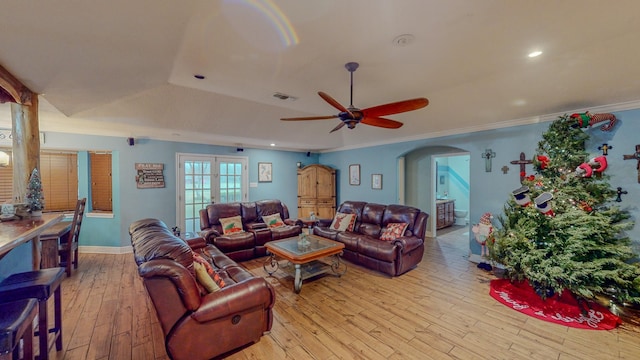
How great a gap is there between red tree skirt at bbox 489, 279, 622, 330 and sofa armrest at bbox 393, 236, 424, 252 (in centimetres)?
110

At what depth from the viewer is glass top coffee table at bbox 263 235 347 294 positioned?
3268 millimetres

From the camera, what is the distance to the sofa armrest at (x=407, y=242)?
12.2 ft

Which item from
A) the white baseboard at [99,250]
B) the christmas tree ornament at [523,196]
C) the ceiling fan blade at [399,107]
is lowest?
the white baseboard at [99,250]

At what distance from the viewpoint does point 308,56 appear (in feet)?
7.83

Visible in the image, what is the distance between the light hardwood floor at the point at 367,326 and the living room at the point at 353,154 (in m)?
0.97

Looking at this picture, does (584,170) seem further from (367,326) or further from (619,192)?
(367,326)

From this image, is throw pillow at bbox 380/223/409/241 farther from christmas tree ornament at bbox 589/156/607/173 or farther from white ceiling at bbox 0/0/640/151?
christmas tree ornament at bbox 589/156/607/173

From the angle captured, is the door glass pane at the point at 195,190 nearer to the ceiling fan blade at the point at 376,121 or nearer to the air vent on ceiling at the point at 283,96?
the air vent on ceiling at the point at 283,96

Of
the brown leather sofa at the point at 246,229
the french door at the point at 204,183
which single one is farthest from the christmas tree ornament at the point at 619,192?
the french door at the point at 204,183

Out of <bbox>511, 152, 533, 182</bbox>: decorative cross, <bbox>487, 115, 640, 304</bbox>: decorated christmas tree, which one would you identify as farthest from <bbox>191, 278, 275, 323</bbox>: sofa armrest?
<bbox>511, 152, 533, 182</bbox>: decorative cross

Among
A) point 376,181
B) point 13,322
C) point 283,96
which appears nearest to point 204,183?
point 283,96

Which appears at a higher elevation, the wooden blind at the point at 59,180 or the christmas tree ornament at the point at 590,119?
the christmas tree ornament at the point at 590,119

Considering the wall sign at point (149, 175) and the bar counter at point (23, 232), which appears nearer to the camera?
the bar counter at point (23, 232)

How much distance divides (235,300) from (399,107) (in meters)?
2.23
